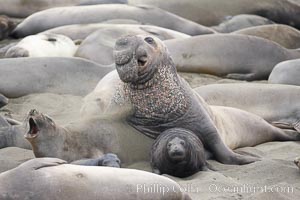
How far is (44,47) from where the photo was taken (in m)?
10.1

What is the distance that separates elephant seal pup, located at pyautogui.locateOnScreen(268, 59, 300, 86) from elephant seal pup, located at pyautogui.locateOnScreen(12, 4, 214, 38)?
2.64 m

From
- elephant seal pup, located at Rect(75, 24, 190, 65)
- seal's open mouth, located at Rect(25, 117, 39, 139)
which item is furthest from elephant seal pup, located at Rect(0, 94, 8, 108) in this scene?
seal's open mouth, located at Rect(25, 117, 39, 139)

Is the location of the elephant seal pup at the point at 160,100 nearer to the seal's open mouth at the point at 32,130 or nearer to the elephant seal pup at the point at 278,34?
the seal's open mouth at the point at 32,130

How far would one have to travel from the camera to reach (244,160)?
644cm

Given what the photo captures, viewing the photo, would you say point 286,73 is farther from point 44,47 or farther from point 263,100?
point 44,47

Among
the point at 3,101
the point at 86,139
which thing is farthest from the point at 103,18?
the point at 86,139

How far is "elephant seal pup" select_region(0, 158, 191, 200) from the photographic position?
461 centimetres

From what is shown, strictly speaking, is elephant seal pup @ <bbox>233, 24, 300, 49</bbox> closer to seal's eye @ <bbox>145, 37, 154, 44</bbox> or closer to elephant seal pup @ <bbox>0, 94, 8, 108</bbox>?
elephant seal pup @ <bbox>0, 94, 8, 108</bbox>

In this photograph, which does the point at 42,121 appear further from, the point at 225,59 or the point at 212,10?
the point at 212,10

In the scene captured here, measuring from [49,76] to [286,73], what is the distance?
2092 millimetres

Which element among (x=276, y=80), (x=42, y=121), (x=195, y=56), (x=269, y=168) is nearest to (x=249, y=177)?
(x=269, y=168)

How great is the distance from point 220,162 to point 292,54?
13.2ft

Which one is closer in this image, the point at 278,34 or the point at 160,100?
the point at 160,100

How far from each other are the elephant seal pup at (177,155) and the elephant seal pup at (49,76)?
274cm
